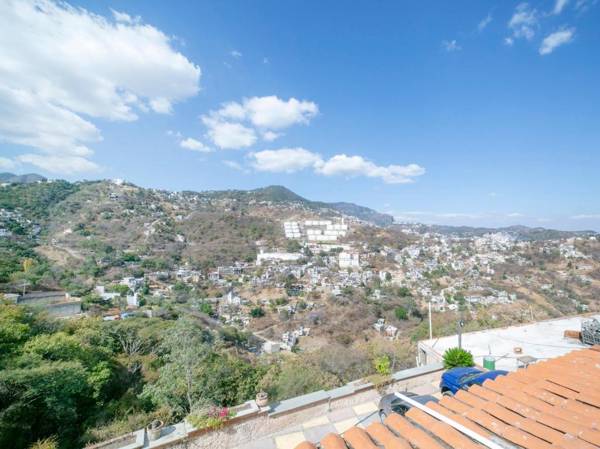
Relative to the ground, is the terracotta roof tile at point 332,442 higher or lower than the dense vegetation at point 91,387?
higher

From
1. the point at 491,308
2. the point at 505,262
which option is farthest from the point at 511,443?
the point at 505,262

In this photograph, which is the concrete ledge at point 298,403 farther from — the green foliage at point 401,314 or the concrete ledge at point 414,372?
the green foliage at point 401,314

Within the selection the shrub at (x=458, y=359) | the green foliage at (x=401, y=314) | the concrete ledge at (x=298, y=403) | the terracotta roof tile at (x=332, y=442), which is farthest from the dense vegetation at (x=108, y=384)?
the green foliage at (x=401, y=314)

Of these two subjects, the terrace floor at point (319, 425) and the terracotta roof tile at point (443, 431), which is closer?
the terracotta roof tile at point (443, 431)

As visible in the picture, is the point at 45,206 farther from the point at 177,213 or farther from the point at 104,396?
the point at 104,396

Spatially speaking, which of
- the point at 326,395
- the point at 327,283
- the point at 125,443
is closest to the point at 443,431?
the point at 326,395

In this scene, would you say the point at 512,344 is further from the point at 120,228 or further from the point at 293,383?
the point at 120,228
